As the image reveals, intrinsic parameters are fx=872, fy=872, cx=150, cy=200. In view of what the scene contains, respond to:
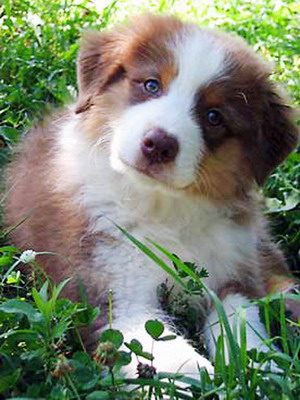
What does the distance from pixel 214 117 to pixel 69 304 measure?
116 centimetres

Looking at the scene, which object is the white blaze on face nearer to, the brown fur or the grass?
the brown fur

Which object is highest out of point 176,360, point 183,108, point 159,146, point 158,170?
point 183,108

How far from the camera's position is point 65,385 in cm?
305

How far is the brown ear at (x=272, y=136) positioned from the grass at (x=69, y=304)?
2.24 feet

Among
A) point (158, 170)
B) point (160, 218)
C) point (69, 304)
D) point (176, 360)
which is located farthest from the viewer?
point (160, 218)

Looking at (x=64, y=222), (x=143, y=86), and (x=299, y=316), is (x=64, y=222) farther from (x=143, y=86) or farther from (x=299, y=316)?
(x=299, y=316)

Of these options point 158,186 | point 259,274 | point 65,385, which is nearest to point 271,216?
point 259,274

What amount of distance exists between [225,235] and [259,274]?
1.04ft

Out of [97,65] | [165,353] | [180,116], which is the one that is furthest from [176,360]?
[97,65]

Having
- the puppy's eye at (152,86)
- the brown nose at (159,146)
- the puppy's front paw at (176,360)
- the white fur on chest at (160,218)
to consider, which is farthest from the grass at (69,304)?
the puppy's eye at (152,86)

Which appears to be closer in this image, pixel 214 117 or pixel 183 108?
pixel 183 108

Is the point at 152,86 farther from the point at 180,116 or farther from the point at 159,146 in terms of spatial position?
the point at 159,146

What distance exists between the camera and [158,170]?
3.90 m

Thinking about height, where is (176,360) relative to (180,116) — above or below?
below
